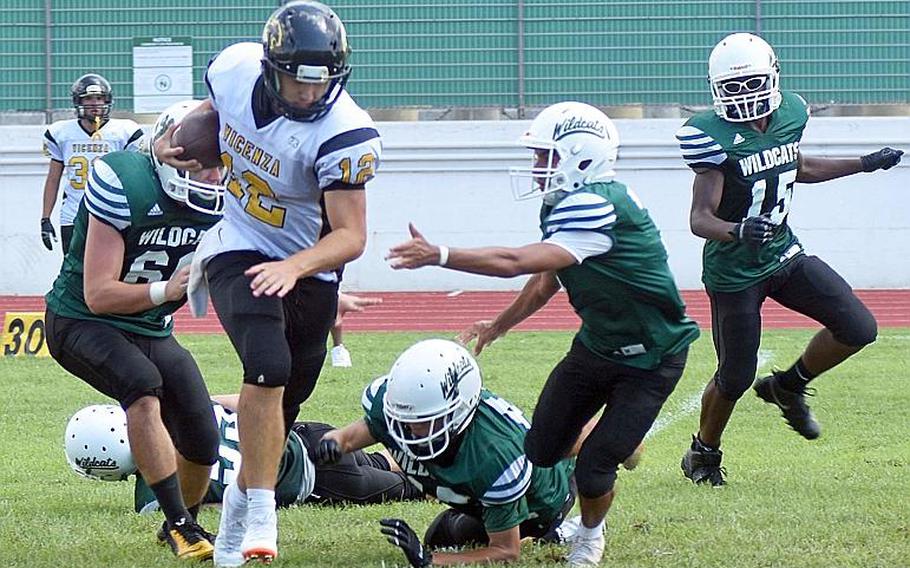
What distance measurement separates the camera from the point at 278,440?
4508 millimetres

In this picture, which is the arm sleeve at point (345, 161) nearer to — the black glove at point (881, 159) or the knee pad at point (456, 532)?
the knee pad at point (456, 532)

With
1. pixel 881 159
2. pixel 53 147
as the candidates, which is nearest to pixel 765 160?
pixel 881 159

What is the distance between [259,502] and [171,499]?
680 millimetres

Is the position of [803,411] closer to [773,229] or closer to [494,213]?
[773,229]

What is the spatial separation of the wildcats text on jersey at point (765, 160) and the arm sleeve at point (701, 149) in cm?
10

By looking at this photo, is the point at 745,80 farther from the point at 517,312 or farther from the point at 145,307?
the point at 145,307

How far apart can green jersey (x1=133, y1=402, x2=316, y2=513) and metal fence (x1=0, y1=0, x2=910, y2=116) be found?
12.5 m

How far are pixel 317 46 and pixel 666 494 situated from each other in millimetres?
2624

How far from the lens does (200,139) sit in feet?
15.8

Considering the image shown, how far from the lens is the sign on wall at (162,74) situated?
1811cm

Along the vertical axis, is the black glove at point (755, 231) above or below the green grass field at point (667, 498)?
above

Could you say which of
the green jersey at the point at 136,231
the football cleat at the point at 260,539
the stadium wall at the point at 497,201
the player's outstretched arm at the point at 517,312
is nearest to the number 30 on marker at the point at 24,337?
the stadium wall at the point at 497,201

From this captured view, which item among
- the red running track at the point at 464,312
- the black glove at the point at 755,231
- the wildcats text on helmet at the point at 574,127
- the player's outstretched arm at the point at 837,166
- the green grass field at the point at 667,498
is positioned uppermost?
the wildcats text on helmet at the point at 574,127

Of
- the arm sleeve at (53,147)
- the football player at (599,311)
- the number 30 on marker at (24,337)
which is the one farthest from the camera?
the arm sleeve at (53,147)
